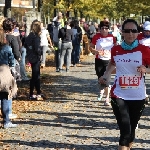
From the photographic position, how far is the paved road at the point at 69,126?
24.6ft

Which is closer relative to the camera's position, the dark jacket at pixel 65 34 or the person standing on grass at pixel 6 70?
the person standing on grass at pixel 6 70

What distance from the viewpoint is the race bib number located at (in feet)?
20.0

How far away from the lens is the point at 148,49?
614 cm

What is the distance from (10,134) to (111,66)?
8.36 ft

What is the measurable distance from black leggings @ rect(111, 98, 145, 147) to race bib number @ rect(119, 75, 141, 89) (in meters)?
0.18

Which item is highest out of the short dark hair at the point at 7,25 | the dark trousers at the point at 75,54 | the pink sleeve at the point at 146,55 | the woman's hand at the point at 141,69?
the short dark hair at the point at 7,25

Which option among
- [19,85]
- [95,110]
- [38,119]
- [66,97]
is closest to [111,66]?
[38,119]

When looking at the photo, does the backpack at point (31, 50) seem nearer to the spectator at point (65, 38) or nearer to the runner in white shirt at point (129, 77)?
the runner in white shirt at point (129, 77)

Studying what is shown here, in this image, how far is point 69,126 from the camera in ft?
29.1

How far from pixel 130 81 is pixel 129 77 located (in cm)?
6

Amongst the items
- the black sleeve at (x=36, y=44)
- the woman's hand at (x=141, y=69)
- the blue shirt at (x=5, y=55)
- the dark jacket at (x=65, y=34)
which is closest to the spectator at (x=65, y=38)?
the dark jacket at (x=65, y=34)

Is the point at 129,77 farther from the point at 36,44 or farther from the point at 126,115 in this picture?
the point at 36,44

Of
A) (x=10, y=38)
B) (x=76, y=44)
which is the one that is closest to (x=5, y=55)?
(x=10, y=38)

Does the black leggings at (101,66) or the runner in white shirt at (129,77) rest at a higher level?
the runner in white shirt at (129,77)
